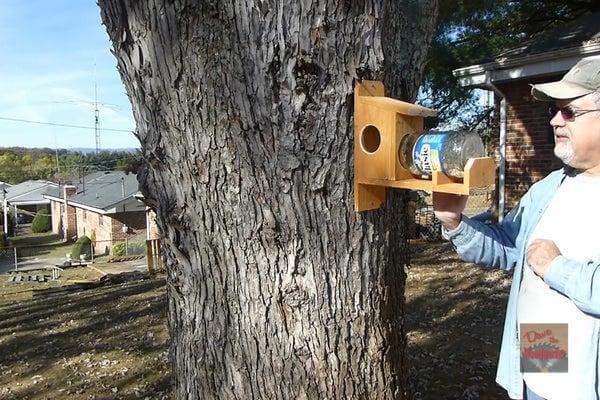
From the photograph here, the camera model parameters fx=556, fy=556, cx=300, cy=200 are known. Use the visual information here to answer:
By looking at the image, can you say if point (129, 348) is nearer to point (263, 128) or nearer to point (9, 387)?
point (9, 387)

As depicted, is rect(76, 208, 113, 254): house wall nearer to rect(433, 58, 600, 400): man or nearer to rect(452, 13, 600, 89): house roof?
rect(452, 13, 600, 89): house roof

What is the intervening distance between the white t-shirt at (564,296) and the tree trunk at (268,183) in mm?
474

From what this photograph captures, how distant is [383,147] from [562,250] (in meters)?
0.70

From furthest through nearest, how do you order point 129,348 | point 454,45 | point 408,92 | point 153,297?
point 454,45, point 153,297, point 129,348, point 408,92

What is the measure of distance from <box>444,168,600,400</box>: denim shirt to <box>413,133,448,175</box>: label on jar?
0.44 m

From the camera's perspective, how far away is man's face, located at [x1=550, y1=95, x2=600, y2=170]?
1662 millimetres

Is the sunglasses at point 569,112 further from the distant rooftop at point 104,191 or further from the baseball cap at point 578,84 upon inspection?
the distant rooftop at point 104,191

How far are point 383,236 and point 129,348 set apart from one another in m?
4.55

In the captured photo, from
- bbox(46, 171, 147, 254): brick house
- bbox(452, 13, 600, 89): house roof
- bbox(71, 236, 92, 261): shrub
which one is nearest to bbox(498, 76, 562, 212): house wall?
bbox(452, 13, 600, 89): house roof

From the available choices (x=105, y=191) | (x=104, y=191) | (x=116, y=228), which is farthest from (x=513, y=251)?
(x=104, y=191)

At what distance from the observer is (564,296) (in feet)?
5.64

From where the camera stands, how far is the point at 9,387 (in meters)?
4.75

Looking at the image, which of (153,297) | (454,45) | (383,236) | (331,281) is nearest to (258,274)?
(331,281)

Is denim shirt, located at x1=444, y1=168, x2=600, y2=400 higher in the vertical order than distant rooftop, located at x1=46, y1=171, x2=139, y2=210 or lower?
lower
